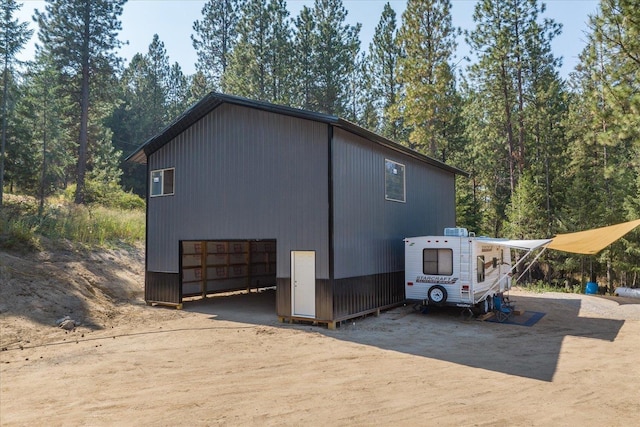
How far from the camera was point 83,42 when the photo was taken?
25.3 m

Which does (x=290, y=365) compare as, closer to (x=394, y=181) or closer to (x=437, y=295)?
(x=437, y=295)

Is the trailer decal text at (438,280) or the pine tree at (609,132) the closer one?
the trailer decal text at (438,280)

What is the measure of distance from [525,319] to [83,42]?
27.1 m

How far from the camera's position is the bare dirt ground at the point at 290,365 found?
17.8ft

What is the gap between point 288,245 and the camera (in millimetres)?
11305

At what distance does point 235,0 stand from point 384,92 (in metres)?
14.6

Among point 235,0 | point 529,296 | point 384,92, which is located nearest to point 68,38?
point 235,0

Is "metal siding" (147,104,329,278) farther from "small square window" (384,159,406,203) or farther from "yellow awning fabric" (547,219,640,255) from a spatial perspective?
"yellow awning fabric" (547,219,640,255)

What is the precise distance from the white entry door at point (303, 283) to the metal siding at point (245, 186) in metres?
0.19

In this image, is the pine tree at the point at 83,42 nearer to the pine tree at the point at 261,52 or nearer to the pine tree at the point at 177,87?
the pine tree at the point at 261,52

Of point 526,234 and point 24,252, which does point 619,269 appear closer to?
point 526,234

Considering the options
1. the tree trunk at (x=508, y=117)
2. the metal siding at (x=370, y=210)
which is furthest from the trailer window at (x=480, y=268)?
the tree trunk at (x=508, y=117)

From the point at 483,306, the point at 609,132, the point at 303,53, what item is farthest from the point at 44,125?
the point at 609,132

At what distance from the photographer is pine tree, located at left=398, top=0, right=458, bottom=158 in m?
25.9
